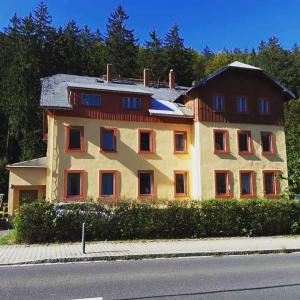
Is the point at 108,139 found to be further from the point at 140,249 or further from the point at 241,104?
the point at 140,249

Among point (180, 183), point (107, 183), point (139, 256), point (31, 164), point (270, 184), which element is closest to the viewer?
point (139, 256)

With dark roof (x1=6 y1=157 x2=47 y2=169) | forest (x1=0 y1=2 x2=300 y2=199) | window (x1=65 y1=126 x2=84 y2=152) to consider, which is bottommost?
dark roof (x1=6 y1=157 x2=47 y2=169)

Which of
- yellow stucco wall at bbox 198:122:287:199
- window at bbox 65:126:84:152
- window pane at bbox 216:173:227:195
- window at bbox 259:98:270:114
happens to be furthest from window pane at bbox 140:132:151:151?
window at bbox 259:98:270:114

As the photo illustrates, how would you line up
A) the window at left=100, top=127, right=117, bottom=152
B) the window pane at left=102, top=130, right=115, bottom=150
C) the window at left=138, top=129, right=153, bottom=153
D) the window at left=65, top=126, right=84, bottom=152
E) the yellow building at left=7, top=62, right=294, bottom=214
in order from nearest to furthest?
the window at left=65, top=126, right=84, bottom=152 → the yellow building at left=7, top=62, right=294, bottom=214 → the window at left=100, top=127, right=117, bottom=152 → the window pane at left=102, top=130, right=115, bottom=150 → the window at left=138, top=129, right=153, bottom=153

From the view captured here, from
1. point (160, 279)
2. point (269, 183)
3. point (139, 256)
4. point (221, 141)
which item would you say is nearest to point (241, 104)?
point (221, 141)

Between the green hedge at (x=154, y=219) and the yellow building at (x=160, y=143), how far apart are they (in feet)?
36.9

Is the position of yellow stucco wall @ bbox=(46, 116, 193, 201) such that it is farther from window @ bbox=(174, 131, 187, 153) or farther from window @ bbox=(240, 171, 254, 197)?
window @ bbox=(240, 171, 254, 197)

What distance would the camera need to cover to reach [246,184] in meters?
31.9

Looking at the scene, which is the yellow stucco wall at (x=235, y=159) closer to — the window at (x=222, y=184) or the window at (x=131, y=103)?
the window at (x=222, y=184)

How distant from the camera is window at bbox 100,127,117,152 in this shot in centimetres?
2978

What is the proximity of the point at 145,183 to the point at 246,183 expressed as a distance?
8.02 meters

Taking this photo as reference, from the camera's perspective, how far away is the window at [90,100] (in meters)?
29.8

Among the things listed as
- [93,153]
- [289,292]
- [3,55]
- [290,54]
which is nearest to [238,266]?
[289,292]

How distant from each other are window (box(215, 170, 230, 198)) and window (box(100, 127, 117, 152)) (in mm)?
8192
